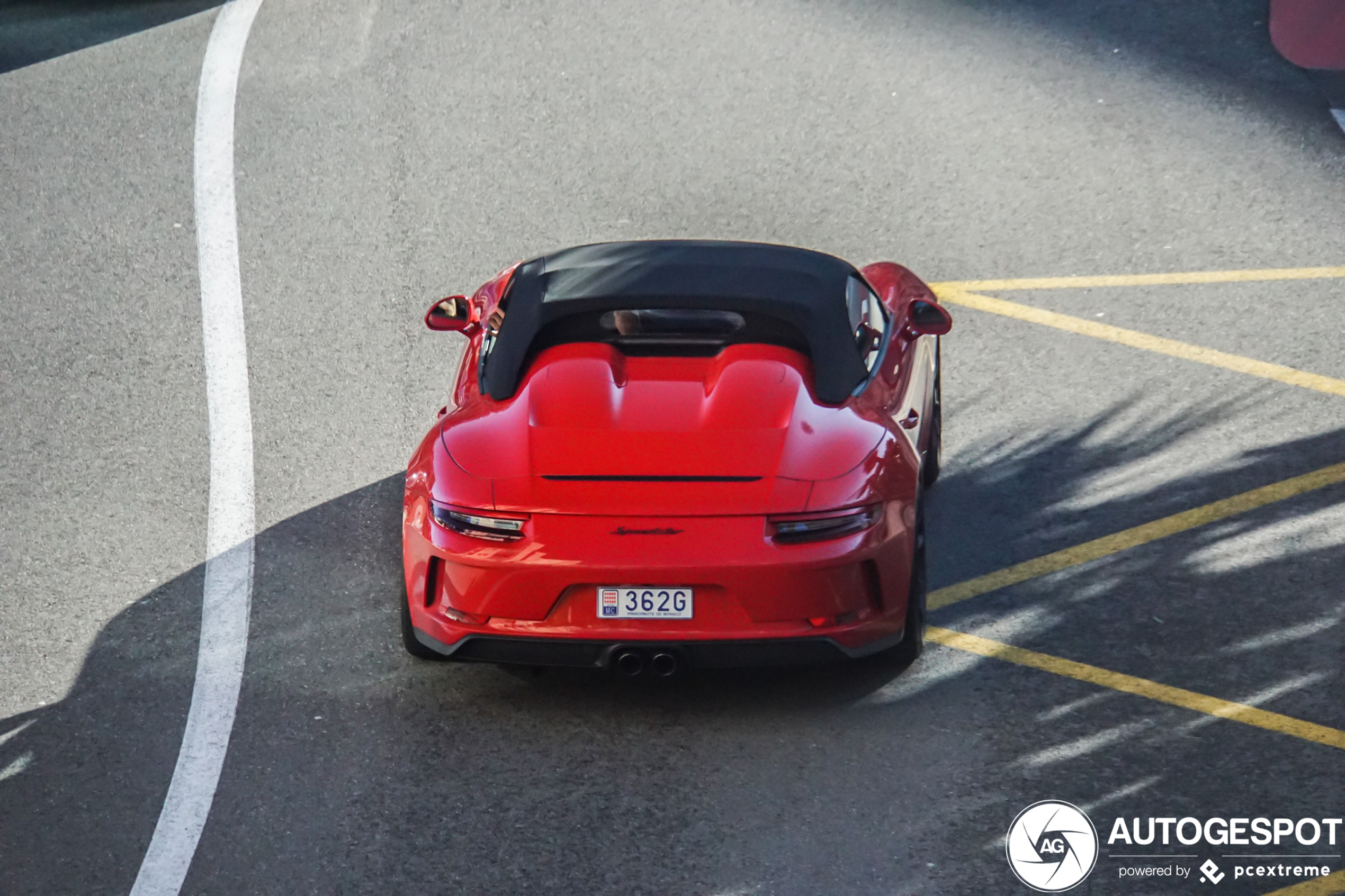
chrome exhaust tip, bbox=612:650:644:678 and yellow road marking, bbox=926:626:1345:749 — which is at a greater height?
chrome exhaust tip, bbox=612:650:644:678

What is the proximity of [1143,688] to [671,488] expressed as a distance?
6.35ft

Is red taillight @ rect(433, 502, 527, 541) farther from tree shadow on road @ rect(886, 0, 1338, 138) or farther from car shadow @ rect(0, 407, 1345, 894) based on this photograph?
tree shadow on road @ rect(886, 0, 1338, 138)

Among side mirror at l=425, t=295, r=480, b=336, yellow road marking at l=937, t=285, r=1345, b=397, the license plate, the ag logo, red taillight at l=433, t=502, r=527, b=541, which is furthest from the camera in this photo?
yellow road marking at l=937, t=285, r=1345, b=397

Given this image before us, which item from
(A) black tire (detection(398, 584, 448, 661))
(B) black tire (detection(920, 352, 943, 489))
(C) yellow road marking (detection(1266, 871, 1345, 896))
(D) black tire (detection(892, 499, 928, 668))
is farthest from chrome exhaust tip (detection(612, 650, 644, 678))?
(B) black tire (detection(920, 352, 943, 489))

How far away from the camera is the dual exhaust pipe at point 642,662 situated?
595 centimetres

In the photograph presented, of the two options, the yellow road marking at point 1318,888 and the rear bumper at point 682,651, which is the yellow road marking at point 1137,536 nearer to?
the rear bumper at point 682,651

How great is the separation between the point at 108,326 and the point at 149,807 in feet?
16.0

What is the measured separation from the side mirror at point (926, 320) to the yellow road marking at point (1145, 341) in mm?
2526

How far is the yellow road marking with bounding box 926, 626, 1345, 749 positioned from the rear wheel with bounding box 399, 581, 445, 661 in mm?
1967

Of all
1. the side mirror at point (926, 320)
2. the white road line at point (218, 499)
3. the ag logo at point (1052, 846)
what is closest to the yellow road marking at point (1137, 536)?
the side mirror at point (926, 320)

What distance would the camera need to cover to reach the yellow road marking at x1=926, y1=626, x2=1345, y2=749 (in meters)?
6.07

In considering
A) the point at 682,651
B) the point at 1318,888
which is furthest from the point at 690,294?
the point at 1318,888

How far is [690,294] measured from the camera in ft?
22.6

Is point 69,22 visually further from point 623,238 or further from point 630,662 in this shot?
point 630,662
